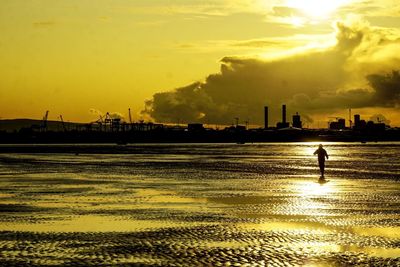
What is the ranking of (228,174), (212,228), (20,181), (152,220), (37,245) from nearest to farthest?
(37,245) → (212,228) → (152,220) → (20,181) → (228,174)

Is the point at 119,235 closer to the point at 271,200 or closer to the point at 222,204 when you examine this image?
the point at 222,204

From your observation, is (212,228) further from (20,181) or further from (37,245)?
(20,181)

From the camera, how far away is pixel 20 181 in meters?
53.5

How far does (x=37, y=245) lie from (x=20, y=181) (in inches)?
1197

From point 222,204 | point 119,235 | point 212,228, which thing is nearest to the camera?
point 119,235

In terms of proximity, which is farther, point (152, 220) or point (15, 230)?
point (152, 220)

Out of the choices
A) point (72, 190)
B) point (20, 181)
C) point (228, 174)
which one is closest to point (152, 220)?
point (72, 190)

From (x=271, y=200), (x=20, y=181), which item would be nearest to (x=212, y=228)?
(x=271, y=200)

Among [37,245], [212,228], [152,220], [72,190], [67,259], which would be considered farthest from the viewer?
[72,190]

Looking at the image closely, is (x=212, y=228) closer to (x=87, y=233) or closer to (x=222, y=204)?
(x=87, y=233)

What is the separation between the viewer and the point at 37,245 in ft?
78.7

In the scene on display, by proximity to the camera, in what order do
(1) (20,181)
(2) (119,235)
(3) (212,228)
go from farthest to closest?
(1) (20,181) < (3) (212,228) < (2) (119,235)

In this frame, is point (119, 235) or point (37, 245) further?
point (119, 235)

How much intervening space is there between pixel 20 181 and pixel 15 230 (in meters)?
26.8
